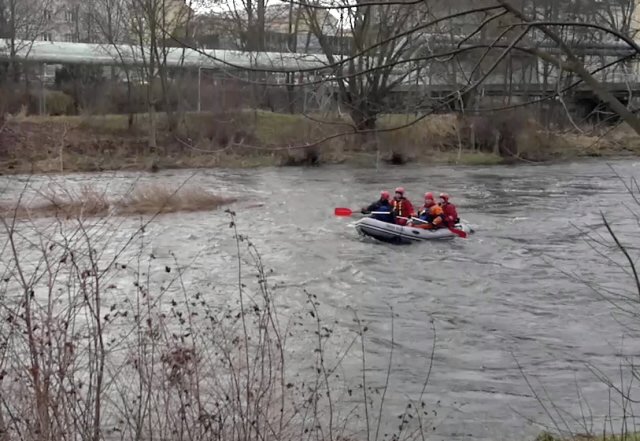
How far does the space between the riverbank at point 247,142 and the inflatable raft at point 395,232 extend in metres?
11.6

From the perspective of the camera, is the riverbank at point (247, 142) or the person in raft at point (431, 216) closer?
the person in raft at point (431, 216)

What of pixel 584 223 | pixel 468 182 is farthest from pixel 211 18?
pixel 584 223

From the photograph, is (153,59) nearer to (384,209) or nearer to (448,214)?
(384,209)

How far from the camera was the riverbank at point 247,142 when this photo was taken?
29.1m

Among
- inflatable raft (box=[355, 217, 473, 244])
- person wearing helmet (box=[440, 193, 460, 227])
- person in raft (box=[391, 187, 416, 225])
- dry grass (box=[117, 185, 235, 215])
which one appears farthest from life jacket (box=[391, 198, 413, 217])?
dry grass (box=[117, 185, 235, 215])

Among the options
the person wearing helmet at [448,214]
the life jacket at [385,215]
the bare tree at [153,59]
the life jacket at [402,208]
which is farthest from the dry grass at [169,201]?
the bare tree at [153,59]

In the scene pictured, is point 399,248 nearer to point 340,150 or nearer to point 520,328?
point 520,328

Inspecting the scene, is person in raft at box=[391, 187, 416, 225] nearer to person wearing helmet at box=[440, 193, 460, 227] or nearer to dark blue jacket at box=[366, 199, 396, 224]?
dark blue jacket at box=[366, 199, 396, 224]

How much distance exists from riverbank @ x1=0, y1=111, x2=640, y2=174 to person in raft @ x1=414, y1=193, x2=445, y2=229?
35.2 feet

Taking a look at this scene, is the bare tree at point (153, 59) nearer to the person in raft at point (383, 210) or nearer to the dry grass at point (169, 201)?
the dry grass at point (169, 201)

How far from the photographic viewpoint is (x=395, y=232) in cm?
1720

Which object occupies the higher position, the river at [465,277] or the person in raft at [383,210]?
the person in raft at [383,210]

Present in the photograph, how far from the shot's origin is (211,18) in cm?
3462

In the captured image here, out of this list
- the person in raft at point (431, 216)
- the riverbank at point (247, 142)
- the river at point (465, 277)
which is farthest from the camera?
the riverbank at point (247, 142)
